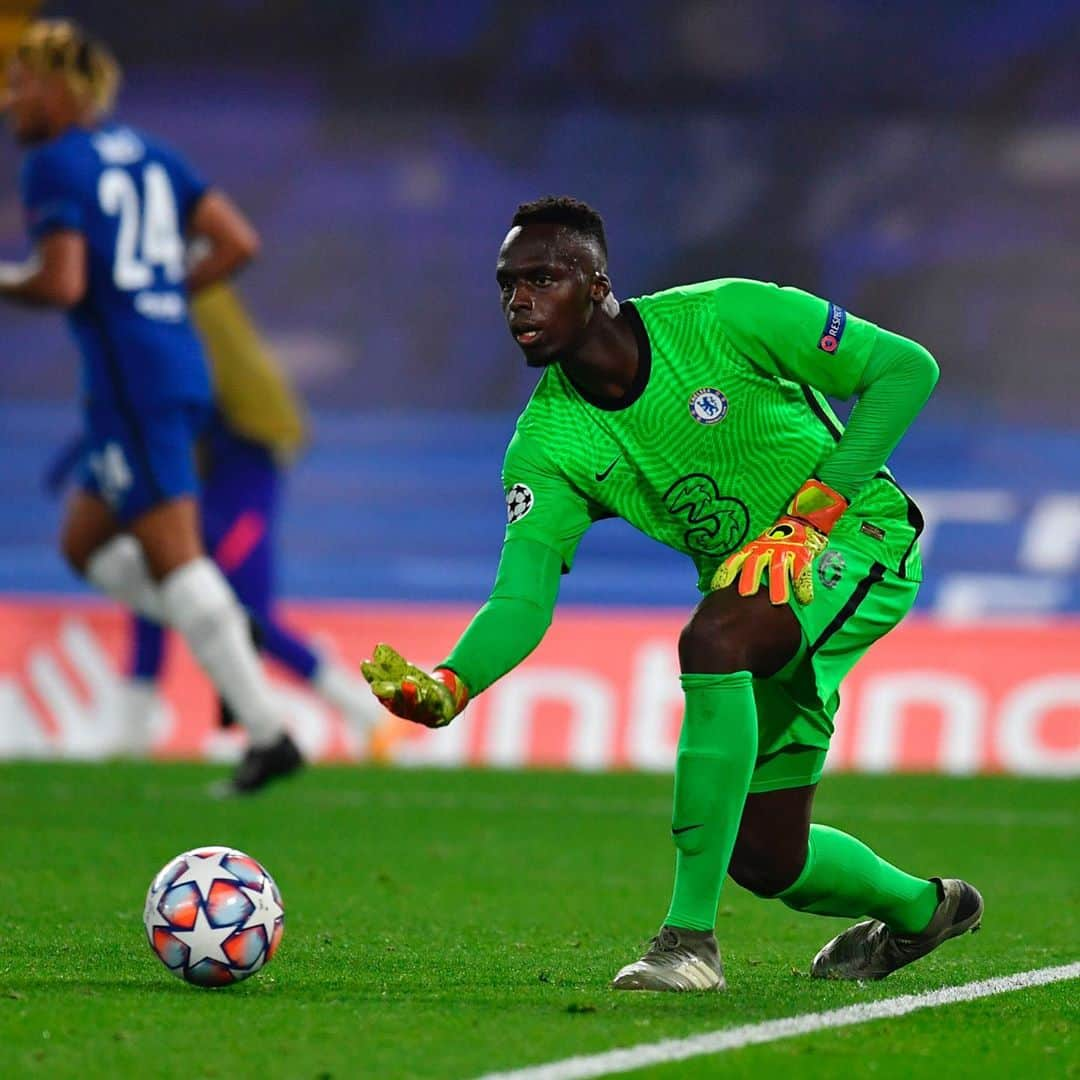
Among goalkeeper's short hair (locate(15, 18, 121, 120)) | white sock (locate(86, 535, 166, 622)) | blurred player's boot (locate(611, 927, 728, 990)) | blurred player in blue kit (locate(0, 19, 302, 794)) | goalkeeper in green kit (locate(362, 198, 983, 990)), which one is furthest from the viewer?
Result: white sock (locate(86, 535, 166, 622))

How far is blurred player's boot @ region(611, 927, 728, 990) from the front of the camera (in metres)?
4.29

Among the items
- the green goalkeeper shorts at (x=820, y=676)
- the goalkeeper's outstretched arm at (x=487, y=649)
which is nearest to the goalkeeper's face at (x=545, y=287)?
the goalkeeper's outstretched arm at (x=487, y=649)

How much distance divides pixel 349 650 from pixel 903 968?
23.0ft

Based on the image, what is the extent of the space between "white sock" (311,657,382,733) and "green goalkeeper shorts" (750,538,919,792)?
19.3 feet

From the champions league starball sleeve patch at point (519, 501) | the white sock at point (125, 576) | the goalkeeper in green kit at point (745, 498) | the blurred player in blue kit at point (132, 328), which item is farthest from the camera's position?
the white sock at point (125, 576)

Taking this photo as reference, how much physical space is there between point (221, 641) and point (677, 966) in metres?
4.36

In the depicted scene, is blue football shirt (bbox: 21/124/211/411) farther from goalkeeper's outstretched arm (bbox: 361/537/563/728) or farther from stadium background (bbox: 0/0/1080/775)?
stadium background (bbox: 0/0/1080/775)

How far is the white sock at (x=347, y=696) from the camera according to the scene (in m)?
10.5

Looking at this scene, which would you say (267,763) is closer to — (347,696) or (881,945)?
(347,696)

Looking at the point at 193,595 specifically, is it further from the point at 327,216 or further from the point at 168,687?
the point at 327,216

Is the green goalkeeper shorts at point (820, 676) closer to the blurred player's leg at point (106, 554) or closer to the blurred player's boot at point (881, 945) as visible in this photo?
the blurred player's boot at point (881, 945)

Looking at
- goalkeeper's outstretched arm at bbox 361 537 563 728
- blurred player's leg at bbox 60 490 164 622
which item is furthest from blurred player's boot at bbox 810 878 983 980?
blurred player's leg at bbox 60 490 164 622

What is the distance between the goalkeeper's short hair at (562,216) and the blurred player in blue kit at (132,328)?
4062mm

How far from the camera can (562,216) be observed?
449cm
